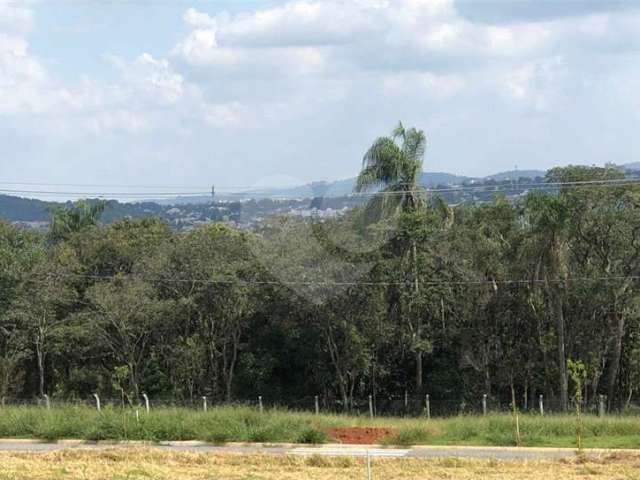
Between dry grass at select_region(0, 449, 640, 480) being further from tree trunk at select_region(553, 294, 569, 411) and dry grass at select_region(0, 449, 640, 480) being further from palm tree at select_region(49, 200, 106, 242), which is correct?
palm tree at select_region(49, 200, 106, 242)

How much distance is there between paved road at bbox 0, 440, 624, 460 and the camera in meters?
20.6

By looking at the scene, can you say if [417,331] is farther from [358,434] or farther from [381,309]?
[358,434]

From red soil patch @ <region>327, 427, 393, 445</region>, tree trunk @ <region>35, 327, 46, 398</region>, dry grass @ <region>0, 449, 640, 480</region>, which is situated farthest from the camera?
tree trunk @ <region>35, 327, 46, 398</region>

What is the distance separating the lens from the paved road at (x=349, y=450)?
20.6 metres

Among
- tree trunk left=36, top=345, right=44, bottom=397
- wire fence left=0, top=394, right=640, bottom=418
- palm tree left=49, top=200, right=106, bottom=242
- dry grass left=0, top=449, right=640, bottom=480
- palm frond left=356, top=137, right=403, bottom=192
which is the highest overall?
palm frond left=356, top=137, right=403, bottom=192

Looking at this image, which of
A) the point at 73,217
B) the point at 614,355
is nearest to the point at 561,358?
the point at 614,355

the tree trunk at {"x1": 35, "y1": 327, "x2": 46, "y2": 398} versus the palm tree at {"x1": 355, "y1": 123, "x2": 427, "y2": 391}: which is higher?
the palm tree at {"x1": 355, "y1": 123, "x2": 427, "y2": 391}

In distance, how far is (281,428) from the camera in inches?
934

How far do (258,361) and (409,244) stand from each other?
7.88 m

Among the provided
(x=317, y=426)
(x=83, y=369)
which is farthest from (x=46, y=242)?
(x=317, y=426)

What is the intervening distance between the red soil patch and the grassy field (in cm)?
29

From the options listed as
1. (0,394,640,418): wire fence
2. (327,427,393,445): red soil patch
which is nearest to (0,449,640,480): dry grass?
(327,427,393,445): red soil patch

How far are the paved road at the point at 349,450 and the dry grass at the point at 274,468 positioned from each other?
1.24 meters

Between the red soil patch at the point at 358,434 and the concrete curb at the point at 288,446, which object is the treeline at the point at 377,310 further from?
the concrete curb at the point at 288,446
